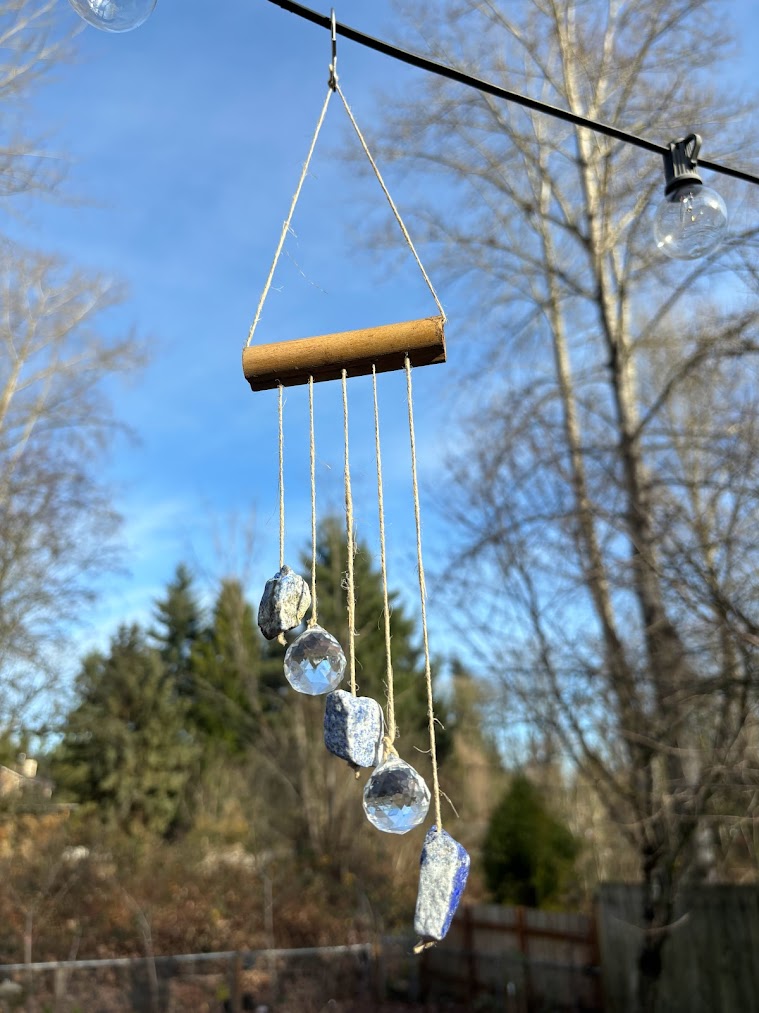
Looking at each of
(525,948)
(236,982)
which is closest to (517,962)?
(525,948)

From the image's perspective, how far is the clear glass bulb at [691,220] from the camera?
1.96m

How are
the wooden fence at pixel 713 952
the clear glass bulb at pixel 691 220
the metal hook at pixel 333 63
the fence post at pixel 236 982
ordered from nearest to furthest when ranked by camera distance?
1. the metal hook at pixel 333 63
2. the clear glass bulb at pixel 691 220
3. the wooden fence at pixel 713 952
4. the fence post at pixel 236 982

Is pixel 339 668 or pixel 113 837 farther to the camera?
pixel 113 837

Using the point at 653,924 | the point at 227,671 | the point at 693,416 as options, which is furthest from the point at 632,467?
the point at 227,671

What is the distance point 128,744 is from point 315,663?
43.5 feet

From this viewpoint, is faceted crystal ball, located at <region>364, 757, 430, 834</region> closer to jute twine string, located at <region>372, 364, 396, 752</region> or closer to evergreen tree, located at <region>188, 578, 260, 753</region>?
jute twine string, located at <region>372, 364, 396, 752</region>

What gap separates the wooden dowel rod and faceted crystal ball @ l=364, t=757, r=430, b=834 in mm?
542

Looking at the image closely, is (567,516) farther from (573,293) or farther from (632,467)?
(573,293)

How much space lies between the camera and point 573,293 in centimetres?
714

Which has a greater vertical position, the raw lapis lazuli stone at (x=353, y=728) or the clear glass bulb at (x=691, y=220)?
the clear glass bulb at (x=691, y=220)

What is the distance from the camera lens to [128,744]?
1340cm

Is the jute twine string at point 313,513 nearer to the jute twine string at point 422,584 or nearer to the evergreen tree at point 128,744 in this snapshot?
the jute twine string at point 422,584

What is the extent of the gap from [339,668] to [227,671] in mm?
13782

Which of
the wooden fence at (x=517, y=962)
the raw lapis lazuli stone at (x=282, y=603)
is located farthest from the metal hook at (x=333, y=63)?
the wooden fence at (x=517, y=962)
